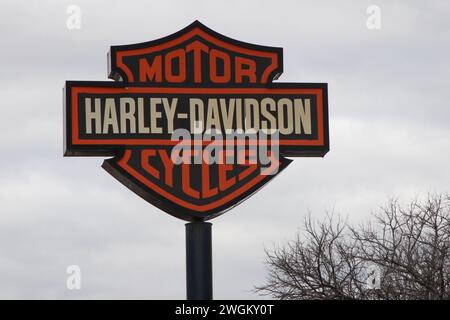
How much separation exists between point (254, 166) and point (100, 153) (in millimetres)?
1969

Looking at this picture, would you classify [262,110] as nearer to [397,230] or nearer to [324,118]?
[324,118]

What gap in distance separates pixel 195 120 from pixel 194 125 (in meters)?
0.07

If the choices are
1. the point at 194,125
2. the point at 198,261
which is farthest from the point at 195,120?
the point at 198,261

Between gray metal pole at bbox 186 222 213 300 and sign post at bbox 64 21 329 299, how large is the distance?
0.01 metres

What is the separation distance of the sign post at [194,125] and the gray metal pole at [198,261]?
1 cm

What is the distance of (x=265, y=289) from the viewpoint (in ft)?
119

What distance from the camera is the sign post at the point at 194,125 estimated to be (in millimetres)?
16500

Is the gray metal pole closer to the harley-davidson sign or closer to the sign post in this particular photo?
the sign post

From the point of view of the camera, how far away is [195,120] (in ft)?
54.7

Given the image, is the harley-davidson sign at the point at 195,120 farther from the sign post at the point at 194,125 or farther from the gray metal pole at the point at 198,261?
the gray metal pole at the point at 198,261
